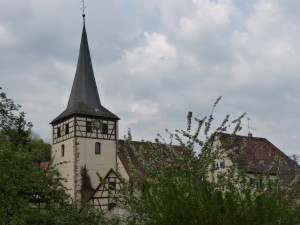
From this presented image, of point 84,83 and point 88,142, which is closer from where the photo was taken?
point 88,142

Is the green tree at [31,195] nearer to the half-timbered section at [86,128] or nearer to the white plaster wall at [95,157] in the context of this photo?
the white plaster wall at [95,157]

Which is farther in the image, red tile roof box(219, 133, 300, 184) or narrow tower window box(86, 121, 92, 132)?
narrow tower window box(86, 121, 92, 132)

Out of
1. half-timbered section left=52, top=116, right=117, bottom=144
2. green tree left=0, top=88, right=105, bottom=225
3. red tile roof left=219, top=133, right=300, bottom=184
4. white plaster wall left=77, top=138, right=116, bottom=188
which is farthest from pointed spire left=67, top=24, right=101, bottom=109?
green tree left=0, top=88, right=105, bottom=225

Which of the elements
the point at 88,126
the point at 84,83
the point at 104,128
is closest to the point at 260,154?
the point at 104,128

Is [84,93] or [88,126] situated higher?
[84,93]

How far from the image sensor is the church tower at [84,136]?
1547 inches

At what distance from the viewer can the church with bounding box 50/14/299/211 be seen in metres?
38.2

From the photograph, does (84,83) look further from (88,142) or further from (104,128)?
(88,142)

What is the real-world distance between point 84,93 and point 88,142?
5349 millimetres

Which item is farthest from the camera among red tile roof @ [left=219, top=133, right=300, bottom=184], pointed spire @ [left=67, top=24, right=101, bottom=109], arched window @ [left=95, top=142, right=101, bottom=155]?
pointed spire @ [left=67, top=24, right=101, bottom=109]

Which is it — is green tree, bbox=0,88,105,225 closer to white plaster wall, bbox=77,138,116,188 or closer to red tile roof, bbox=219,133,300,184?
red tile roof, bbox=219,133,300,184

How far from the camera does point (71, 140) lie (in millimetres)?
39969

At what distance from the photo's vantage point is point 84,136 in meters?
40.1

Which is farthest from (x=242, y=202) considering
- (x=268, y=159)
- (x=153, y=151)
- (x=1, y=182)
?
(x=268, y=159)
